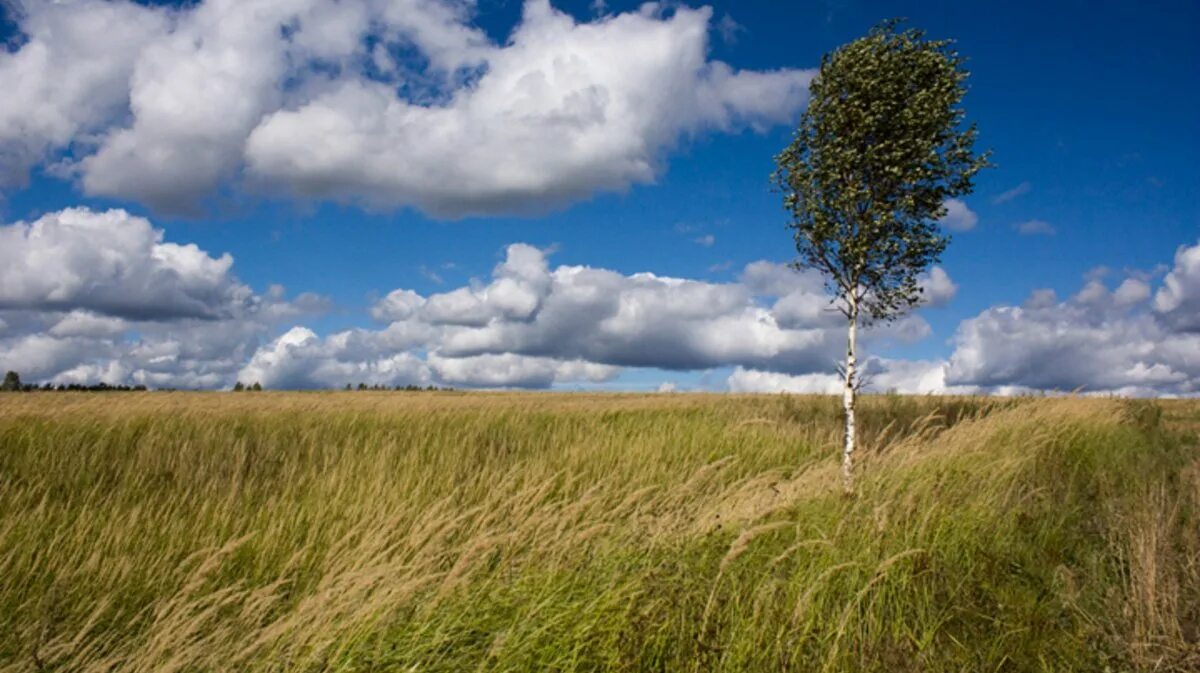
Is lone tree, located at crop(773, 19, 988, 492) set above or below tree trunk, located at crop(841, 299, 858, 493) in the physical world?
above

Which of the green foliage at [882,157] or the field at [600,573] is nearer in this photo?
the field at [600,573]

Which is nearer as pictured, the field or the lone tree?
the field

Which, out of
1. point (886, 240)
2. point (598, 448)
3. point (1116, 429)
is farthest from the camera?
point (1116, 429)

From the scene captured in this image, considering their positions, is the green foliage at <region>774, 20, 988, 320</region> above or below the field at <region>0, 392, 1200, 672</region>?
above

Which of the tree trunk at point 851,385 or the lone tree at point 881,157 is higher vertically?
the lone tree at point 881,157

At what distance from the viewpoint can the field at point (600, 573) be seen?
3.53 metres

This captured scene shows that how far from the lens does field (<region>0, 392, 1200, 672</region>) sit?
3.53m

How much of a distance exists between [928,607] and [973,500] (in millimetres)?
2855

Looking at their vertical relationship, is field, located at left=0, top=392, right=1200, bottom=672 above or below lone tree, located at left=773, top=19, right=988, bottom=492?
below

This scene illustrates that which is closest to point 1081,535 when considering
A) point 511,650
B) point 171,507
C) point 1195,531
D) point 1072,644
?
point 1195,531

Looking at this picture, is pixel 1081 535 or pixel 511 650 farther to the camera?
pixel 1081 535

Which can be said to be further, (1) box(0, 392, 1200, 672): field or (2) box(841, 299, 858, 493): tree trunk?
(2) box(841, 299, 858, 493): tree trunk

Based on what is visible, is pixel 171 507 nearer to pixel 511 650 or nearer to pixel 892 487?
pixel 511 650

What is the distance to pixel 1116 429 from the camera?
15305mm
